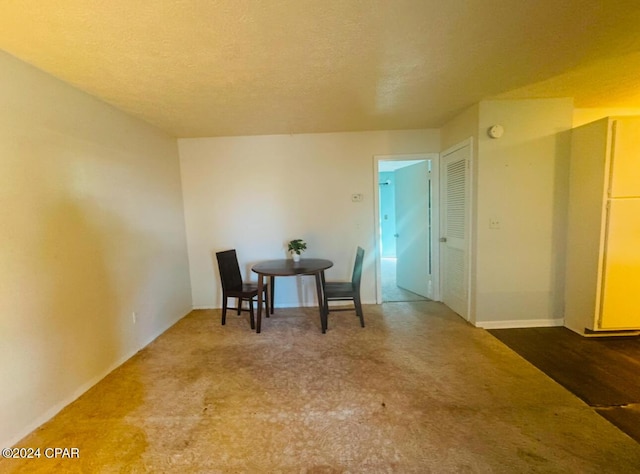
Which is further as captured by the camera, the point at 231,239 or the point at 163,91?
the point at 231,239

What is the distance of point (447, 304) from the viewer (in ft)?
11.4

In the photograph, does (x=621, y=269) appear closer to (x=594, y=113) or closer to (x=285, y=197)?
(x=594, y=113)

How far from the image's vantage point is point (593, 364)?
2.13 meters

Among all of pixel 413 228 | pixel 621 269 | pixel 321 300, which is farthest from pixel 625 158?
pixel 321 300

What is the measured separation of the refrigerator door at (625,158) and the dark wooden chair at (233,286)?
11.9 ft

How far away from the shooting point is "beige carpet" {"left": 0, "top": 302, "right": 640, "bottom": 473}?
1370 mm

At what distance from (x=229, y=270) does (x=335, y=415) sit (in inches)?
83.1

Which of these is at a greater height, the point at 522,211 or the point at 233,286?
the point at 522,211

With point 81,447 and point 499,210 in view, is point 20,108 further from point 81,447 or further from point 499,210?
point 499,210

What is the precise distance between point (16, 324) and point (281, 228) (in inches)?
98.6

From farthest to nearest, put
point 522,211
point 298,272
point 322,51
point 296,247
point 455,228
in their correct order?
1. point 296,247
2. point 455,228
3. point 298,272
4. point 522,211
5. point 322,51

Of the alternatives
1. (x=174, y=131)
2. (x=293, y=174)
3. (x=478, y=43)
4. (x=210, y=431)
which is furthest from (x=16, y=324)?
(x=478, y=43)

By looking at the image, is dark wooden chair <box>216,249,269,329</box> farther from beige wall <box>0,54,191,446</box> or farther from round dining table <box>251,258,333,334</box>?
beige wall <box>0,54,191,446</box>

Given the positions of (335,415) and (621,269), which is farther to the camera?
(621,269)
